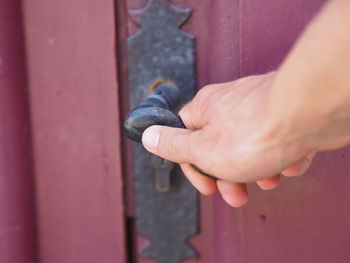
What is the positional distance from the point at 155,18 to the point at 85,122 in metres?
0.18

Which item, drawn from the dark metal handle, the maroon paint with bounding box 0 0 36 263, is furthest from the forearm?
the maroon paint with bounding box 0 0 36 263

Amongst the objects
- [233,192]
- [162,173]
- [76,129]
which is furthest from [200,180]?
[76,129]

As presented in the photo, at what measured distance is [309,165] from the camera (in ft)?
1.50

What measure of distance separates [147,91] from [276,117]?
29 cm

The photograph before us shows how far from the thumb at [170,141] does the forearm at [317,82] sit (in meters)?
0.10

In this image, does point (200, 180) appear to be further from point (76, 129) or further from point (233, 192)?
point (76, 129)

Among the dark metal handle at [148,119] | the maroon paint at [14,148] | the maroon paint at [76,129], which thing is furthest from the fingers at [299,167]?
the maroon paint at [14,148]

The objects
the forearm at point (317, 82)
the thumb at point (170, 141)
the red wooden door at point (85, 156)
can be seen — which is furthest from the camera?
the red wooden door at point (85, 156)

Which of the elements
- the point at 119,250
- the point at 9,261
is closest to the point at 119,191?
the point at 119,250

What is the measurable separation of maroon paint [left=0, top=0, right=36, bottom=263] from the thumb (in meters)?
0.28

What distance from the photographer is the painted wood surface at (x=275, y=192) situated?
0.44m

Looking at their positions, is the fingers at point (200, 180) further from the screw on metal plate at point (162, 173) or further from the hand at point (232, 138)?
the screw on metal plate at point (162, 173)

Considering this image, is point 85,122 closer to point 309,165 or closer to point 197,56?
point 197,56

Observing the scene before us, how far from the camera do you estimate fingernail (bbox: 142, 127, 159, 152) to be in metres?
0.39
